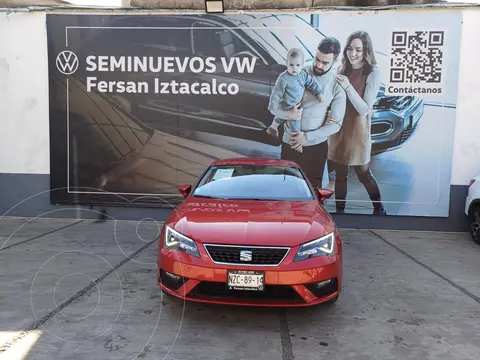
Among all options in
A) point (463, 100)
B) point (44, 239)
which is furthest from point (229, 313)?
point (463, 100)

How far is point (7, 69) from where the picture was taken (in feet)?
31.2

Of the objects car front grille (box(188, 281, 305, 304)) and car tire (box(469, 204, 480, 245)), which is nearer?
car front grille (box(188, 281, 305, 304))

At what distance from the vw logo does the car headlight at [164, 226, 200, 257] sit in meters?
6.63

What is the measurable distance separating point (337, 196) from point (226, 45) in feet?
13.0

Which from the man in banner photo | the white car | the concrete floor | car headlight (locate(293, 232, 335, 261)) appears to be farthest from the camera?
the man in banner photo

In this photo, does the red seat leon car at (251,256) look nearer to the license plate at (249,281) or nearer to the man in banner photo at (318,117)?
the license plate at (249,281)

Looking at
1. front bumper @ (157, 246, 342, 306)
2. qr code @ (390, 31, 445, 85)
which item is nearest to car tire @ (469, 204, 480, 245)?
qr code @ (390, 31, 445, 85)

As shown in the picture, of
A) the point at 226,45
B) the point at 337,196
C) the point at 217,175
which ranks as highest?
the point at 226,45

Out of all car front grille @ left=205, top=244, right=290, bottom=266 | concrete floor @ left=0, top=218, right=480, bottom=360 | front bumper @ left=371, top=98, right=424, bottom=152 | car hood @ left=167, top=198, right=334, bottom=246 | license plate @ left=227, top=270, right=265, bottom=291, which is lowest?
concrete floor @ left=0, top=218, right=480, bottom=360

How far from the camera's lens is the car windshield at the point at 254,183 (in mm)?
5055

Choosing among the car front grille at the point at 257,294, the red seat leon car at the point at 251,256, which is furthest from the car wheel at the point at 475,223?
the car front grille at the point at 257,294

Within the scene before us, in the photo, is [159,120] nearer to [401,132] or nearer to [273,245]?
[401,132]

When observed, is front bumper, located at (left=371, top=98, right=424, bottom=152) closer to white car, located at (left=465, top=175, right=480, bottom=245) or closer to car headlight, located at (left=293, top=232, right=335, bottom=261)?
white car, located at (left=465, top=175, right=480, bottom=245)

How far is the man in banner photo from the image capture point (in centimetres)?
887
